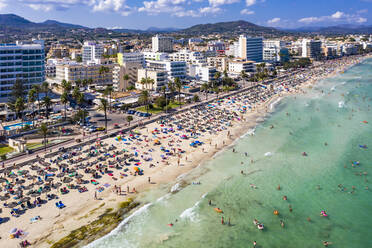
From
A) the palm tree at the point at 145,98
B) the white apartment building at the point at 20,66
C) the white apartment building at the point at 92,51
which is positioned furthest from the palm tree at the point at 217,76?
the white apartment building at the point at 92,51

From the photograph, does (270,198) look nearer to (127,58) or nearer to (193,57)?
(127,58)

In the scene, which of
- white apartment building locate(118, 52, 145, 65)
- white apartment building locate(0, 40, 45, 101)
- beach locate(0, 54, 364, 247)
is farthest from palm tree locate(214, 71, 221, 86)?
white apartment building locate(0, 40, 45, 101)

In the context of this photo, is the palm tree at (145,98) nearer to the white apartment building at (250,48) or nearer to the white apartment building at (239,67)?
the white apartment building at (239,67)

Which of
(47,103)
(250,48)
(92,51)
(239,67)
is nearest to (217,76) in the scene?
(239,67)

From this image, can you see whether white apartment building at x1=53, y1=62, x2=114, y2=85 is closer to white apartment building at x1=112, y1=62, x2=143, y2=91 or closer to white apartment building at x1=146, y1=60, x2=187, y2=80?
white apartment building at x1=112, y1=62, x2=143, y2=91

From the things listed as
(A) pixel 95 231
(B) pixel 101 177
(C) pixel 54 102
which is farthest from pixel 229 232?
(C) pixel 54 102

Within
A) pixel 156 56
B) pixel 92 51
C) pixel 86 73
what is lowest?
pixel 86 73
